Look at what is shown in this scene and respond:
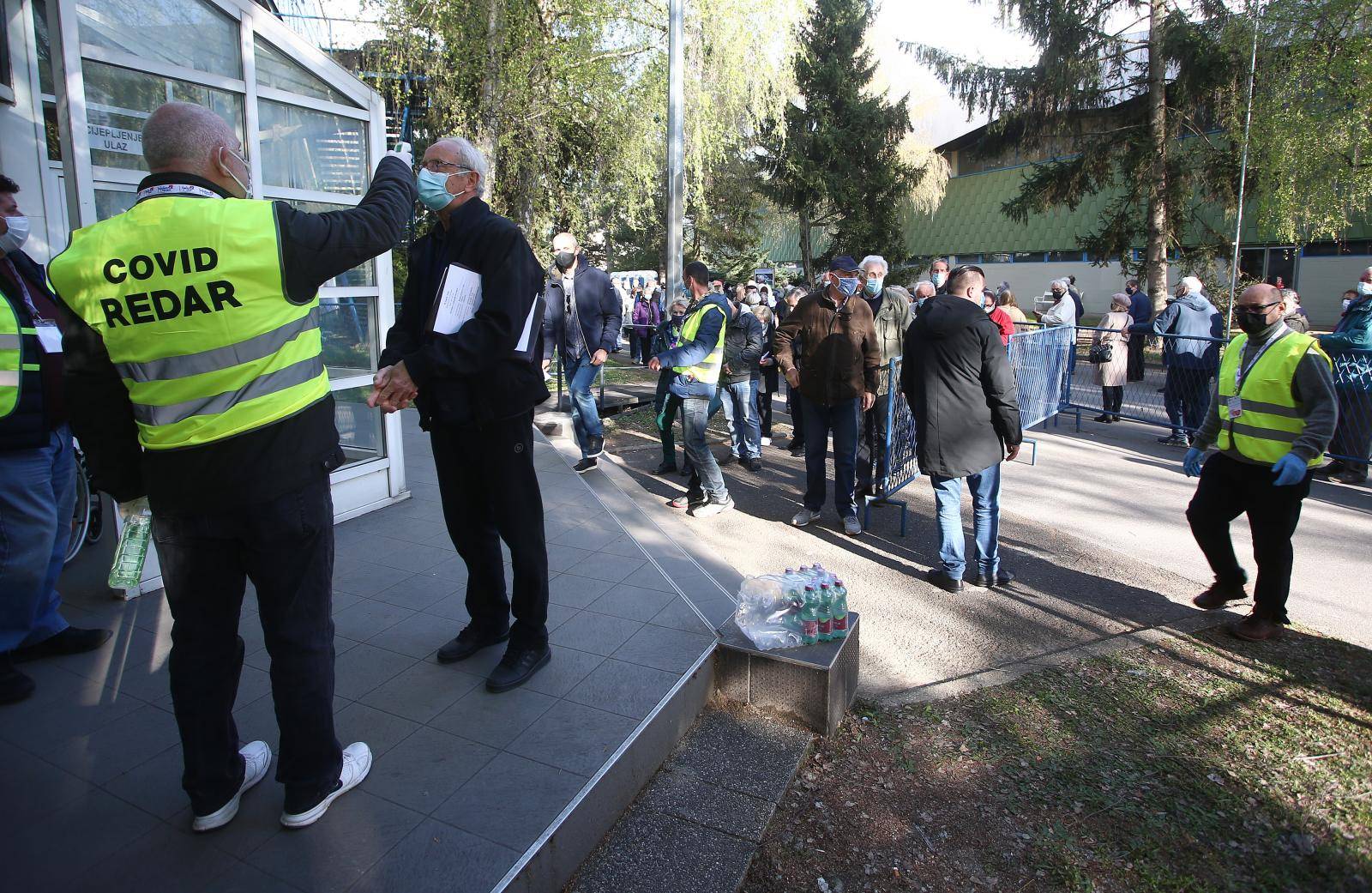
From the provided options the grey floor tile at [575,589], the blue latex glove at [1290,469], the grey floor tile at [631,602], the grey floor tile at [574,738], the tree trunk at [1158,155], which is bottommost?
the grey floor tile at [574,738]

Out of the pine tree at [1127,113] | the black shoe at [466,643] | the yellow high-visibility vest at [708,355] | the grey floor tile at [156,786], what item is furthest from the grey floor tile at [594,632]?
the pine tree at [1127,113]

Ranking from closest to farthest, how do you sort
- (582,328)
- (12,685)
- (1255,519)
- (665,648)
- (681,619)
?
(12,685) → (665,648) → (681,619) → (1255,519) → (582,328)

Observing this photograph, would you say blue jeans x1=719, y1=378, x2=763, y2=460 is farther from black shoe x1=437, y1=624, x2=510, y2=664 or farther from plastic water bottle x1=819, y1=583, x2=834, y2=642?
black shoe x1=437, y1=624, x2=510, y2=664

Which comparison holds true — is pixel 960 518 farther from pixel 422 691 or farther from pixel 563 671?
pixel 422 691

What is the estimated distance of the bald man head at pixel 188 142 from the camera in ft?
7.20

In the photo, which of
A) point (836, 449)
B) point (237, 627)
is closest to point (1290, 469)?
point (836, 449)

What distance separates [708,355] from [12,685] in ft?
15.3

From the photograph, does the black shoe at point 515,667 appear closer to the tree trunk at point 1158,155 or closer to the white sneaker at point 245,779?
the white sneaker at point 245,779

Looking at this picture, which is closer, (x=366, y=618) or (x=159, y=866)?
(x=159, y=866)

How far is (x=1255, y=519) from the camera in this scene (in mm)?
4434

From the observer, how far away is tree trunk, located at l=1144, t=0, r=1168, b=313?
64.6ft

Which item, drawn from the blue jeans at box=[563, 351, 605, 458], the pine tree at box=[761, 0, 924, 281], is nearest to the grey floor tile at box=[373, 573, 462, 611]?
the blue jeans at box=[563, 351, 605, 458]

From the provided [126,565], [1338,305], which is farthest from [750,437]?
[1338,305]

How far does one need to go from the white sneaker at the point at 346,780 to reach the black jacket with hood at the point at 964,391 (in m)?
3.54
